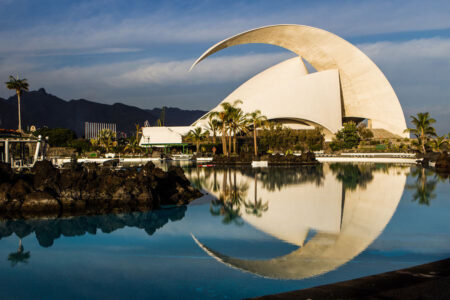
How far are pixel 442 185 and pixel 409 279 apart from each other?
11347mm

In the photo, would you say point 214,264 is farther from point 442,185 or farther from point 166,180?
point 442,185

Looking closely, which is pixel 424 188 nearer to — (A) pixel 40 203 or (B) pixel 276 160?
(A) pixel 40 203

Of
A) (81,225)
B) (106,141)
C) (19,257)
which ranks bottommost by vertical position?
(19,257)

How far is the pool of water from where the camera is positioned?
4723mm

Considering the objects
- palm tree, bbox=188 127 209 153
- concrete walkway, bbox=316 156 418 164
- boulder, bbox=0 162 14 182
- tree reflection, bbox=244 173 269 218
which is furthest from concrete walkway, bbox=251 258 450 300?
palm tree, bbox=188 127 209 153

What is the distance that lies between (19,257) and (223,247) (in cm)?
303

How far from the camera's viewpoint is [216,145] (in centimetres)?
3897

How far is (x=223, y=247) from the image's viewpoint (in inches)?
247

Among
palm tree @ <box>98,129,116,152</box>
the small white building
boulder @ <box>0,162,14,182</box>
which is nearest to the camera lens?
boulder @ <box>0,162,14,182</box>

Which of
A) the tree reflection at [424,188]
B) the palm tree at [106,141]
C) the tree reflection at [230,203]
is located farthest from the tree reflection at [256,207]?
the palm tree at [106,141]

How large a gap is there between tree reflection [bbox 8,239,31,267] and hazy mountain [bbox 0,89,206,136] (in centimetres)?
14411

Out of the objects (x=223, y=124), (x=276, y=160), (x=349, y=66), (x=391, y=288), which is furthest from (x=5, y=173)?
(x=349, y=66)

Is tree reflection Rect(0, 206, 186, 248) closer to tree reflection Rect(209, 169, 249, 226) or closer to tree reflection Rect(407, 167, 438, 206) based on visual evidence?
tree reflection Rect(209, 169, 249, 226)

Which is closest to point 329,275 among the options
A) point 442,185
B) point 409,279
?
point 409,279
